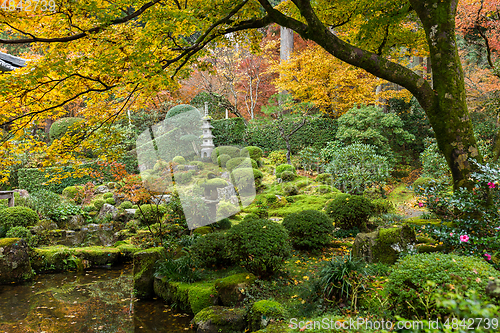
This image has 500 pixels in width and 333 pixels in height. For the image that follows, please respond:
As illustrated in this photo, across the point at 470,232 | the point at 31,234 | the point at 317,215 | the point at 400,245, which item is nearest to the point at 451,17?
the point at 470,232

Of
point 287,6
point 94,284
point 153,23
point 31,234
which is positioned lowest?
point 94,284

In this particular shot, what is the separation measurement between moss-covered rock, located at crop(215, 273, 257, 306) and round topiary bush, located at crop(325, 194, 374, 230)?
113 inches

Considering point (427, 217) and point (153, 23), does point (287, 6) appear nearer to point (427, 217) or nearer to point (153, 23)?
point (153, 23)

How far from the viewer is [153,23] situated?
12.3 feet

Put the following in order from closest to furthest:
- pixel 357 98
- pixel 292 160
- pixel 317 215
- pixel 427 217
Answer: pixel 317 215 → pixel 427 217 → pixel 357 98 → pixel 292 160

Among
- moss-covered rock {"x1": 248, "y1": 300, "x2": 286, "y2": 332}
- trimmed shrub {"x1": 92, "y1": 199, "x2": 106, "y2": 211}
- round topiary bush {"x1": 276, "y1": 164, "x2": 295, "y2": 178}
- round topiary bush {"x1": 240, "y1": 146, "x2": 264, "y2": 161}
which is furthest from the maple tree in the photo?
round topiary bush {"x1": 240, "y1": 146, "x2": 264, "y2": 161}

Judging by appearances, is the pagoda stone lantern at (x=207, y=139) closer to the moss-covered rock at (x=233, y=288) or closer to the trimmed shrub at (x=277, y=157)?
the trimmed shrub at (x=277, y=157)

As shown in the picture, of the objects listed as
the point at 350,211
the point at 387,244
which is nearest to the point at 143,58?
the point at 387,244

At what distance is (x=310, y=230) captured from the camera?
17.8 ft

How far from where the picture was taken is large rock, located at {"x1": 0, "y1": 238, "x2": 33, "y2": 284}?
5.82 meters

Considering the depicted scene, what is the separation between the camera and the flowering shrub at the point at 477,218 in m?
3.24

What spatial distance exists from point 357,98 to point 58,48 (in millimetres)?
11602

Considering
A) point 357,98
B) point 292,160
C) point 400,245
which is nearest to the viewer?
point 400,245

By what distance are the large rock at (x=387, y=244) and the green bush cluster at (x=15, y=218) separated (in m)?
8.67
